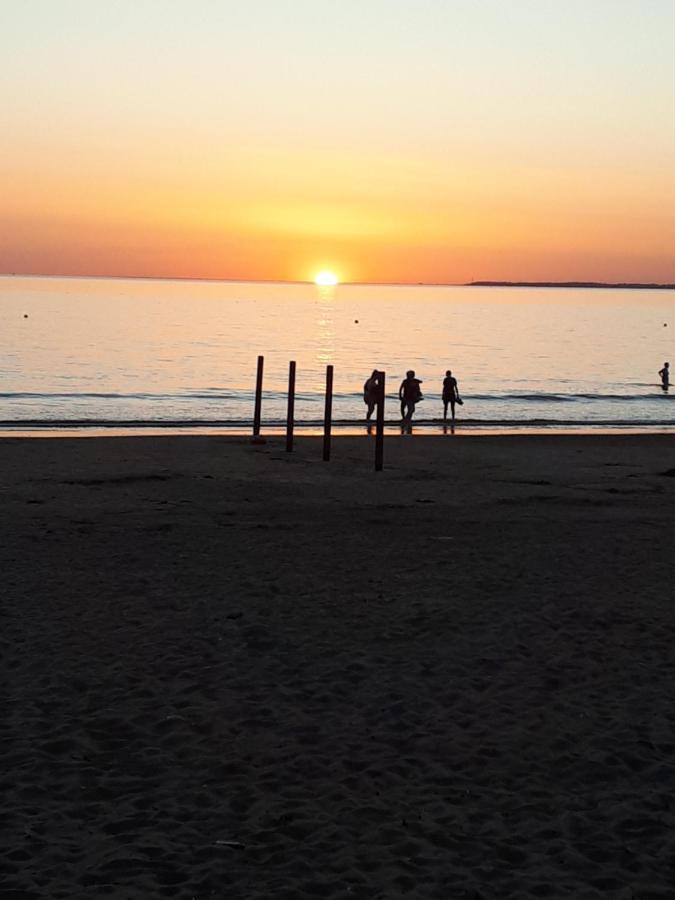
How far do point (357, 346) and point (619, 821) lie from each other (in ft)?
310

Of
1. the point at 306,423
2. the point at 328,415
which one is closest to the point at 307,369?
the point at 306,423

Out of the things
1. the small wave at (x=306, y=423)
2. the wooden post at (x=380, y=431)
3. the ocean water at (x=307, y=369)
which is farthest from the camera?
the ocean water at (x=307, y=369)

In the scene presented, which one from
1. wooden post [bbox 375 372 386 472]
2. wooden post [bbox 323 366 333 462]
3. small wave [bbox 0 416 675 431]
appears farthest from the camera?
small wave [bbox 0 416 675 431]

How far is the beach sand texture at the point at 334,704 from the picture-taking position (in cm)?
557

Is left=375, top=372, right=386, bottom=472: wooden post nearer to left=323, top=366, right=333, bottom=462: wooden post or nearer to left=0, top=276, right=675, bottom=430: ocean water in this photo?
left=323, top=366, right=333, bottom=462: wooden post

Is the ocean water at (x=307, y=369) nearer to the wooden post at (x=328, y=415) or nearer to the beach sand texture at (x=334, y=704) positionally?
the wooden post at (x=328, y=415)

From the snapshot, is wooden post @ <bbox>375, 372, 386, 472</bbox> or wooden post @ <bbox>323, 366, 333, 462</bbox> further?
wooden post @ <bbox>323, 366, 333, 462</bbox>

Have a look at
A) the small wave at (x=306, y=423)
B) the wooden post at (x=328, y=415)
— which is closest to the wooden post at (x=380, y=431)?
the wooden post at (x=328, y=415)

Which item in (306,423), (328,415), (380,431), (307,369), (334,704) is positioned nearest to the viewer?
(334,704)

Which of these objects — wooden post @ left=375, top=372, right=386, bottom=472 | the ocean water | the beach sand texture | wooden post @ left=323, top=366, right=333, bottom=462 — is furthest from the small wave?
the beach sand texture

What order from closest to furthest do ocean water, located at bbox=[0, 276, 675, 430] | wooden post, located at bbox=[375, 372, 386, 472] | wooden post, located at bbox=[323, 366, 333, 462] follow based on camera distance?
wooden post, located at bbox=[375, 372, 386, 472] < wooden post, located at bbox=[323, 366, 333, 462] < ocean water, located at bbox=[0, 276, 675, 430]

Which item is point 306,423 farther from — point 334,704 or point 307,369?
point 307,369

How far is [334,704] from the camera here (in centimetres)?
791

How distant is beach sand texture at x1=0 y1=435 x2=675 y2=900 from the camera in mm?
5574
